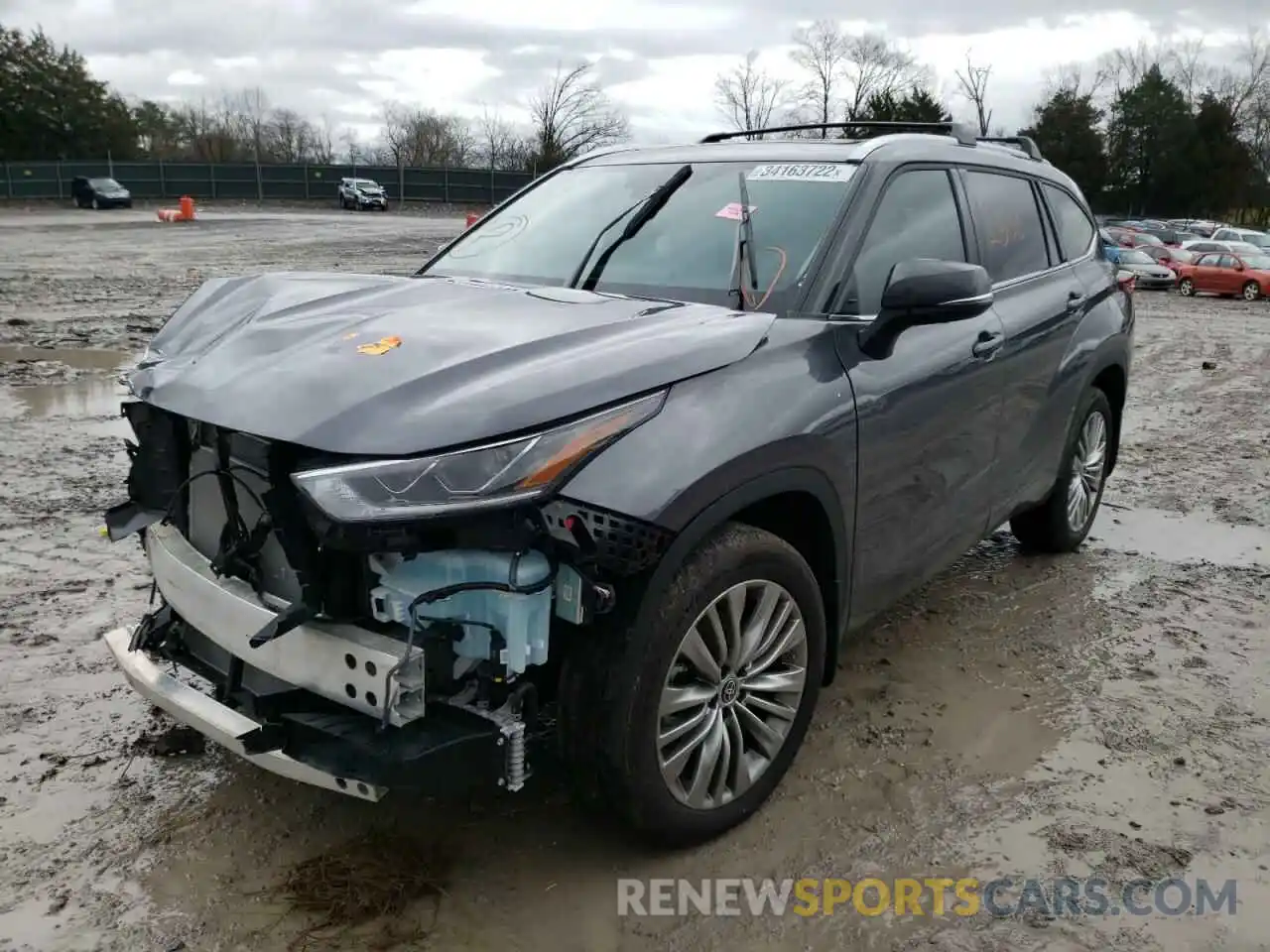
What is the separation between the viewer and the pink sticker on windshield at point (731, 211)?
3.55m

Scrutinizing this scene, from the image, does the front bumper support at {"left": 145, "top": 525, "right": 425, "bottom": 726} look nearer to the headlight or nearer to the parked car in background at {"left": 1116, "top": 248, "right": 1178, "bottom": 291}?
the headlight

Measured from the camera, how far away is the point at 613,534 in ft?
7.82

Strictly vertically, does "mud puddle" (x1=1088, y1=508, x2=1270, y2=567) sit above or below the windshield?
below

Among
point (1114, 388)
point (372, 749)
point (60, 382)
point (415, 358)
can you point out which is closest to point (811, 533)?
point (415, 358)

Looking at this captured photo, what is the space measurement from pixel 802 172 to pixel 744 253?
456mm

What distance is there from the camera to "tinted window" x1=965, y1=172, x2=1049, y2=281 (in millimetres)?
4219

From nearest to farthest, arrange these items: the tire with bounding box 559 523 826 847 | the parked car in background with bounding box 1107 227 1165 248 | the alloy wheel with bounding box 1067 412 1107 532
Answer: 1. the tire with bounding box 559 523 826 847
2. the alloy wheel with bounding box 1067 412 1107 532
3. the parked car in background with bounding box 1107 227 1165 248

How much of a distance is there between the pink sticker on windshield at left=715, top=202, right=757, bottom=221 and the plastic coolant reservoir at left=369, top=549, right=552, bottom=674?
1.65m

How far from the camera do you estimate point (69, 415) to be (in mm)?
7922

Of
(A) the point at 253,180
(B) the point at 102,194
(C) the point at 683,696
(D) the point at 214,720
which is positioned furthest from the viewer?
(A) the point at 253,180

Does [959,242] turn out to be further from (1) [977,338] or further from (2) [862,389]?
(2) [862,389]

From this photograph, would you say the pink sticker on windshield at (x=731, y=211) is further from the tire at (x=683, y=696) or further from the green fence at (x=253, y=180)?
the green fence at (x=253, y=180)

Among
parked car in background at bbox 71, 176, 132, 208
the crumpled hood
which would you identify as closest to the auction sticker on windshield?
the crumpled hood

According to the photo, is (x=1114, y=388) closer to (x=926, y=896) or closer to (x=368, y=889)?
(x=926, y=896)
